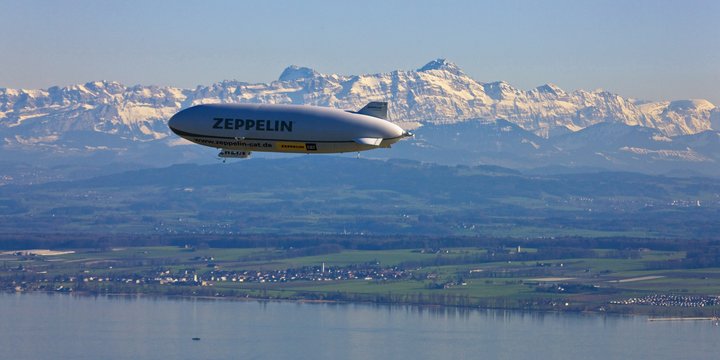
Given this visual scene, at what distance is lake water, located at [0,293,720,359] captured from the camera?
146250 mm

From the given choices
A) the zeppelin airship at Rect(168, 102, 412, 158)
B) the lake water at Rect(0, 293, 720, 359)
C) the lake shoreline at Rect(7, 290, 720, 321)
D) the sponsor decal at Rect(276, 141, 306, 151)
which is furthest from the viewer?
the lake shoreline at Rect(7, 290, 720, 321)

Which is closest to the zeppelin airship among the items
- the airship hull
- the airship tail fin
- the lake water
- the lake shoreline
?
the airship hull

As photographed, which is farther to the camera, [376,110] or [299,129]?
[376,110]

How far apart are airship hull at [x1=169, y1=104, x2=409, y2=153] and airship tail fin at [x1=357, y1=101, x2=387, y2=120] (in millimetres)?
1036

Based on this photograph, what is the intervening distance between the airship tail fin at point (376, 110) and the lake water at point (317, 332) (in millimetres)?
62989

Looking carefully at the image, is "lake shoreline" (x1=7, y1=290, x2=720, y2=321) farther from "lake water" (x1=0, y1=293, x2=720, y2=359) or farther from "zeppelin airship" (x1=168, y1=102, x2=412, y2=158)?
"zeppelin airship" (x1=168, y1=102, x2=412, y2=158)

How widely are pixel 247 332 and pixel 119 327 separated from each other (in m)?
13.7

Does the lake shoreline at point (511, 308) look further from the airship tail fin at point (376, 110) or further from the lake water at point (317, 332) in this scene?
the airship tail fin at point (376, 110)

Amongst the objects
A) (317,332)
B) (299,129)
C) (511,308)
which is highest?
(299,129)

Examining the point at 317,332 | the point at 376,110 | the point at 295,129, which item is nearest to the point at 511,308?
the point at 317,332

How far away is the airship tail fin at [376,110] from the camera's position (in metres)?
82.6

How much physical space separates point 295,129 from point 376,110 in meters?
5.08

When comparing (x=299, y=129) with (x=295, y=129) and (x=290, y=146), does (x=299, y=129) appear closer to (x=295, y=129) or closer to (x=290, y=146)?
(x=295, y=129)

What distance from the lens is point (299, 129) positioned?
80.0 m
